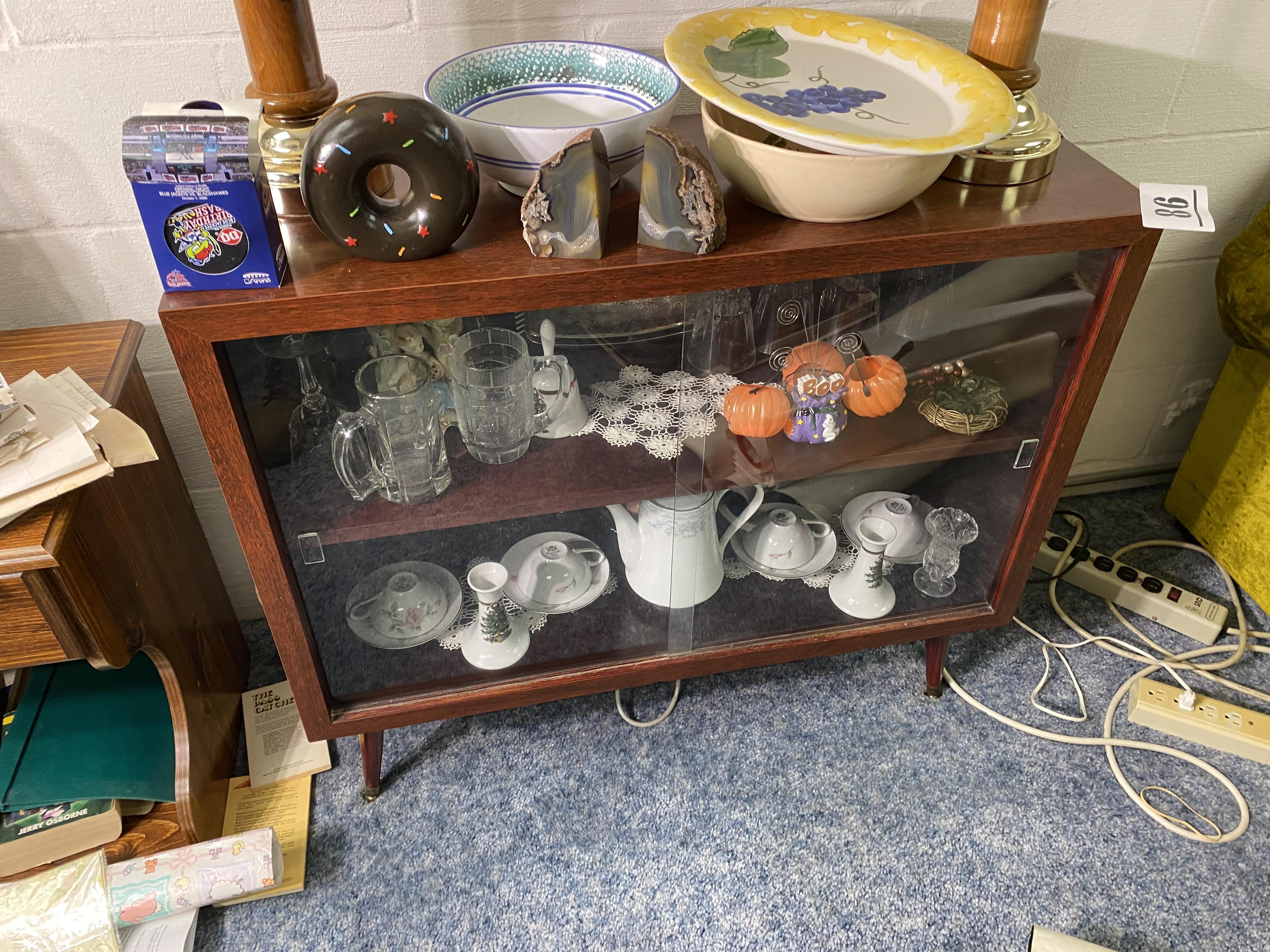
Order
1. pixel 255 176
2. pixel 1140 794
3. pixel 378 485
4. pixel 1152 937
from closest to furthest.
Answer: pixel 255 176 < pixel 378 485 < pixel 1152 937 < pixel 1140 794

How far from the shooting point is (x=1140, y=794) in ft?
4.08

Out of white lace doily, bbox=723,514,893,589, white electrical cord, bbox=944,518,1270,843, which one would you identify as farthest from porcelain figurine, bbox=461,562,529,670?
white electrical cord, bbox=944,518,1270,843

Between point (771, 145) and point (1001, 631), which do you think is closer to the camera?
point (771, 145)

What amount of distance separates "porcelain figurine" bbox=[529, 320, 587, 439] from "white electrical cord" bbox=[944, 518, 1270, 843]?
0.78m

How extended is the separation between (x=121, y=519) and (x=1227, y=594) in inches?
68.2

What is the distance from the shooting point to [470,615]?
1.17m

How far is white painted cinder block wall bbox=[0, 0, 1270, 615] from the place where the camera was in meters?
0.96

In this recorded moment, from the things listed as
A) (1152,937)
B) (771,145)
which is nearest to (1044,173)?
(771,145)

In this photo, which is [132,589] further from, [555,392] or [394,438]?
[555,392]

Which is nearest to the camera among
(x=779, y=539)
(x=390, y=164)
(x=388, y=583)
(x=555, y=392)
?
(x=390, y=164)

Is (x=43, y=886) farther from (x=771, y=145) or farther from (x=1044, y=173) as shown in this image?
(x=1044, y=173)

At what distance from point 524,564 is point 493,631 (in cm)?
10

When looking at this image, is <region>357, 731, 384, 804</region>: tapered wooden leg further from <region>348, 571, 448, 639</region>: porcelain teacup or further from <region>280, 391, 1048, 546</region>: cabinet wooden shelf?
<region>280, 391, 1048, 546</region>: cabinet wooden shelf

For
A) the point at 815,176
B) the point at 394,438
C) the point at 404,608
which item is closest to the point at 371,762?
the point at 404,608
